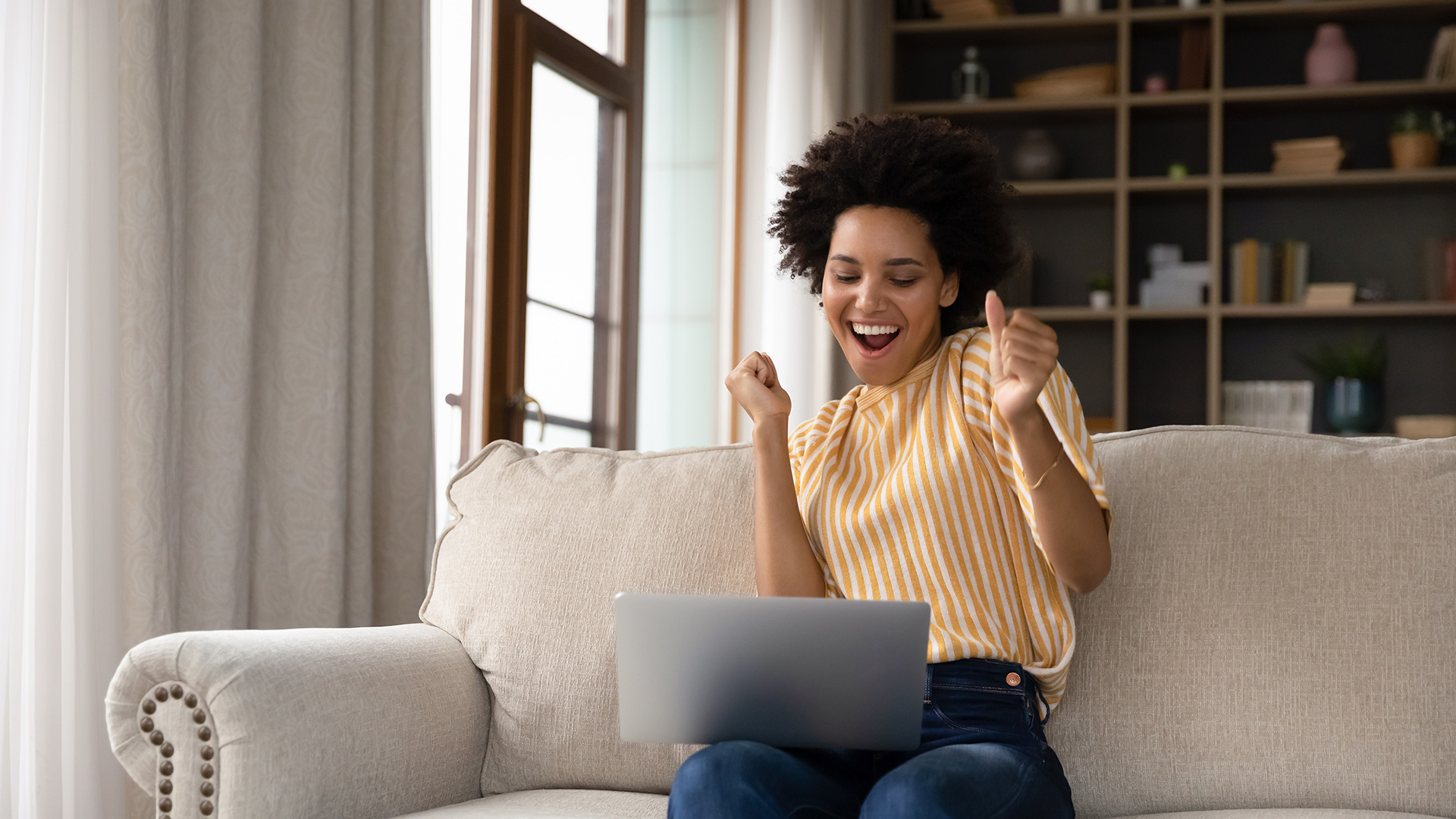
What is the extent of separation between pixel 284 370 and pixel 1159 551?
55.8 inches

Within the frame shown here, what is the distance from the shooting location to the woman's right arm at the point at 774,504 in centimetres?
160

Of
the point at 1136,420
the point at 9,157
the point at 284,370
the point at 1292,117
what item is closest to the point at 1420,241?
the point at 1292,117

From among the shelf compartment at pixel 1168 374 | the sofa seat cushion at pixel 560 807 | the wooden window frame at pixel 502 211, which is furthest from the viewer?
the shelf compartment at pixel 1168 374

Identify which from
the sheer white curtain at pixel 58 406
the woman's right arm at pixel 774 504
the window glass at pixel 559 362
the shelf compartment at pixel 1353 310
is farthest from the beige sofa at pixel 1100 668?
the shelf compartment at pixel 1353 310

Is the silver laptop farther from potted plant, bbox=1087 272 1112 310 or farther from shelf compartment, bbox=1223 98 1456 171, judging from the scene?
shelf compartment, bbox=1223 98 1456 171

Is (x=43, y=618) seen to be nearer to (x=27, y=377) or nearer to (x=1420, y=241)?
(x=27, y=377)

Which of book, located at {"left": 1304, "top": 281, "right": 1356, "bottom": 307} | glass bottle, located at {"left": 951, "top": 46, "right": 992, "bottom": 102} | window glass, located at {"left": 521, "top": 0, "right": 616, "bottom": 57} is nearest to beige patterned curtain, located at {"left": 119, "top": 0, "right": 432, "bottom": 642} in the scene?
window glass, located at {"left": 521, "top": 0, "right": 616, "bottom": 57}

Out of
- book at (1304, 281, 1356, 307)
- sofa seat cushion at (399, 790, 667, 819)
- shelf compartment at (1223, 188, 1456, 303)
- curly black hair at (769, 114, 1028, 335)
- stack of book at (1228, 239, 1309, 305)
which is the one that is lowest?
sofa seat cushion at (399, 790, 667, 819)

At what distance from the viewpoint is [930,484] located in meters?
Answer: 1.49

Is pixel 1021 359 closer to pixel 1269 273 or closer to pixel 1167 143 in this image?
pixel 1269 273

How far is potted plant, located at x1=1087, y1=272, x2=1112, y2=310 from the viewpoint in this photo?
14.5ft

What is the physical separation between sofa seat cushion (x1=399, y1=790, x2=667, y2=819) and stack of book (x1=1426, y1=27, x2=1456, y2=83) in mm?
3453

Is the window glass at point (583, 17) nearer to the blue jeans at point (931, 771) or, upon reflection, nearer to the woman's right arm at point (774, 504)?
the woman's right arm at point (774, 504)

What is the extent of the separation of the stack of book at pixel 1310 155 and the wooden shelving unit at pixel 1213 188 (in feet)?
0.19
